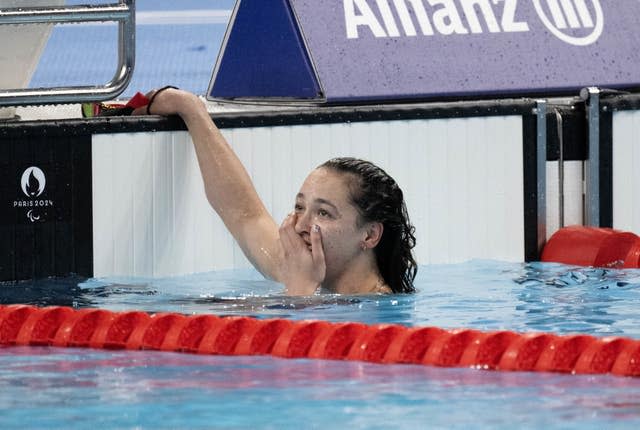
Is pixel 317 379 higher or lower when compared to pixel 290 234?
lower

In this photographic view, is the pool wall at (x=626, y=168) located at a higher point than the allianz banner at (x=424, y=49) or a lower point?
lower

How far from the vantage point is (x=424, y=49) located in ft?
16.5

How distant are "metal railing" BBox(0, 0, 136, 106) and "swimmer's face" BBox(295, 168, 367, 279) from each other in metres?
0.75

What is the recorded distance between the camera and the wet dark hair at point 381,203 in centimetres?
390

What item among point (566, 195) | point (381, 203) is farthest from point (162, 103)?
point (566, 195)

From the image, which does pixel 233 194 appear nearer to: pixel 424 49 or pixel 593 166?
pixel 424 49

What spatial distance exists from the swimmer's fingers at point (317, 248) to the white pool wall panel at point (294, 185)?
2.32 feet

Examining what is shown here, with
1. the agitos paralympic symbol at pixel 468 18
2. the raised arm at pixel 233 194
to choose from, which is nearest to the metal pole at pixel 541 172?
the agitos paralympic symbol at pixel 468 18

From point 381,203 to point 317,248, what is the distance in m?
0.23

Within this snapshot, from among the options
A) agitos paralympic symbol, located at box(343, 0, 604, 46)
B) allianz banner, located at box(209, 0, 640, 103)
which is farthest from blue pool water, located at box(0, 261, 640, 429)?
agitos paralympic symbol, located at box(343, 0, 604, 46)

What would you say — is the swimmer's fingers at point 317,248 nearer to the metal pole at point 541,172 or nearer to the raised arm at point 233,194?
the raised arm at point 233,194

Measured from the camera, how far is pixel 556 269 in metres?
4.58

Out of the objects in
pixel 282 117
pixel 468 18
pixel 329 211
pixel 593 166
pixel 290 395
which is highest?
pixel 468 18

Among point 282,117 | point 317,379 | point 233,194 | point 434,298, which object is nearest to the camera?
point 317,379
